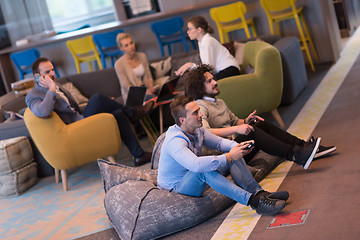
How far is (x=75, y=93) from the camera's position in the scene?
6520 millimetres

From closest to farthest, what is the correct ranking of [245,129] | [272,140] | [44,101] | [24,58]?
[245,129], [272,140], [44,101], [24,58]

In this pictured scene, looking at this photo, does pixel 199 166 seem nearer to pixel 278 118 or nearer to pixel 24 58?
pixel 278 118

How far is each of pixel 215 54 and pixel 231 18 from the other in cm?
220

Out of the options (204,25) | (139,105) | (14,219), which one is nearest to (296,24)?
(204,25)

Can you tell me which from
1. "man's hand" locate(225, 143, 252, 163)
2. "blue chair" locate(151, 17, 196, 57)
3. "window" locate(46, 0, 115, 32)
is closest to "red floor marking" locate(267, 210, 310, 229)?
"man's hand" locate(225, 143, 252, 163)

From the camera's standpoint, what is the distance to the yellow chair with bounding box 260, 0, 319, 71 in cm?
684

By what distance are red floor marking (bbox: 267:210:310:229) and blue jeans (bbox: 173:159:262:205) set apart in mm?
210

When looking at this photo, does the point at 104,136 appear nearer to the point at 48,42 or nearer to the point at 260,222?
the point at 260,222

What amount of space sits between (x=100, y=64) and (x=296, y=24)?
3.04 meters

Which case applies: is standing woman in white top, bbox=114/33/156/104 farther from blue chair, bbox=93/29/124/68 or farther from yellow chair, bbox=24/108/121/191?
blue chair, bbox=93/29/124/68

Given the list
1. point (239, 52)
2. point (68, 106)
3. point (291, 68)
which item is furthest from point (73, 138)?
point (291, 68)

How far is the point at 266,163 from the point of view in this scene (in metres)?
3.94

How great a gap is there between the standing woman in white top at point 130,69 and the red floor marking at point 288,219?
2.91 m

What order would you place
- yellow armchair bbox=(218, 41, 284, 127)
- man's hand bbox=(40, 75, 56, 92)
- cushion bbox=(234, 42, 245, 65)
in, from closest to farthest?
1. man's hand bbox=(40, 75, 56, 92)
2. yellow armchair bbox=(218, 41, 284, 127)
3. cushion bbox=(234, 42, 245, 65)
